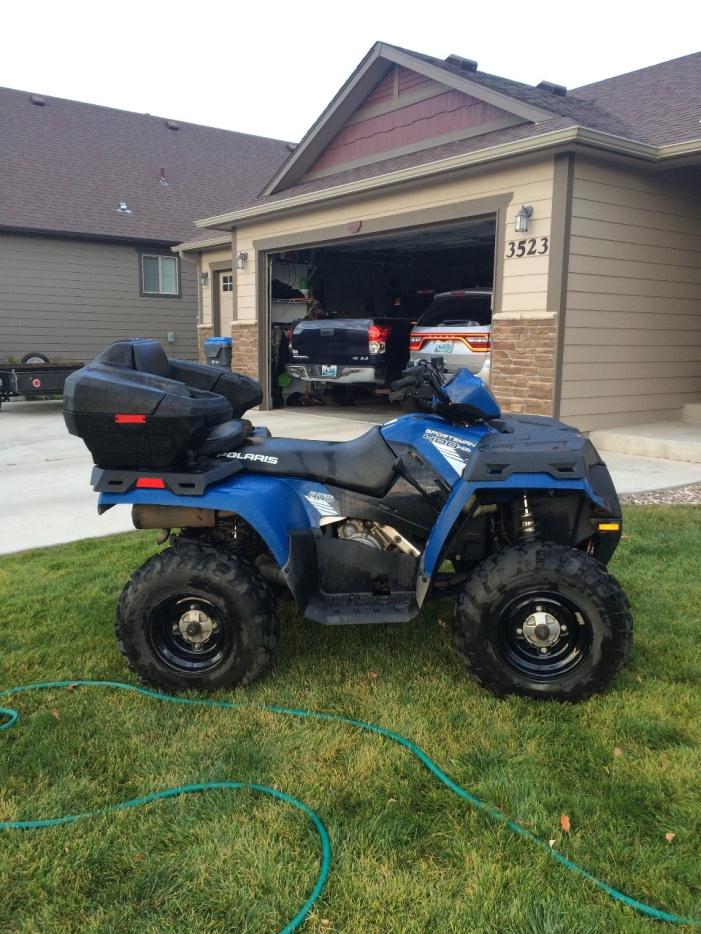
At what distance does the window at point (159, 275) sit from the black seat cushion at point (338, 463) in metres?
18.5

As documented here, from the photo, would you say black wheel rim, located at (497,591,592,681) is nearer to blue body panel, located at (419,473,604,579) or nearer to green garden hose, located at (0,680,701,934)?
blue body panel, located at (419,473,604,579)

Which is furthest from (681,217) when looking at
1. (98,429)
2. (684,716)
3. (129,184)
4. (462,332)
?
(129,184)

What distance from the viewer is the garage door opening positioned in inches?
437

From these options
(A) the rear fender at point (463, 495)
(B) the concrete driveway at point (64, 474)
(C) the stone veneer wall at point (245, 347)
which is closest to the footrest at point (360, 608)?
(A) the rear fender at point (463, 495)

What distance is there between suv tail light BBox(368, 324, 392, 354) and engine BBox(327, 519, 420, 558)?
881 cm

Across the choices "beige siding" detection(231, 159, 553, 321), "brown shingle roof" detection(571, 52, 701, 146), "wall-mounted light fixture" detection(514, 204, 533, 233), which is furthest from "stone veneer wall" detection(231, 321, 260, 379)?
"brown shingle roof" detection(571, 52, 701, 146)

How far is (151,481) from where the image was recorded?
10.3 feet

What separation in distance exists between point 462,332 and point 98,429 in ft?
25.3

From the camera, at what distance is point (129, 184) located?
2111cm

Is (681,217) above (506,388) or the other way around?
above

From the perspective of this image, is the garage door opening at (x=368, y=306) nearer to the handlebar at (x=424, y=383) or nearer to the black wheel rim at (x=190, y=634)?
the handlebar at (x=424, y=383)

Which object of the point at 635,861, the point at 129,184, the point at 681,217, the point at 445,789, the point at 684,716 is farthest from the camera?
the point at 129,184

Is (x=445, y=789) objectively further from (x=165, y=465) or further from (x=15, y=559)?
(x=15, y=559)

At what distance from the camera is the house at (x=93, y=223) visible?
18.9m
